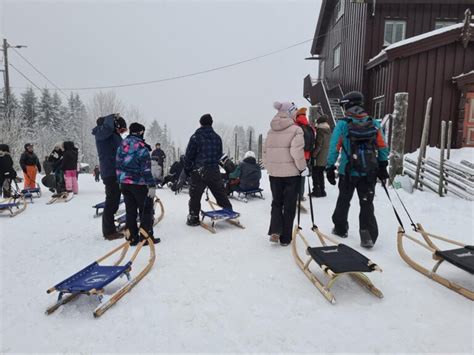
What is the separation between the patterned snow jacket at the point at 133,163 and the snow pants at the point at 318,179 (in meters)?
4.54

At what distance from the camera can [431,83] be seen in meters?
13.1

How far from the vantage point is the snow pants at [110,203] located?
547 centimetres

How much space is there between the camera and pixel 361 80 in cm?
1534

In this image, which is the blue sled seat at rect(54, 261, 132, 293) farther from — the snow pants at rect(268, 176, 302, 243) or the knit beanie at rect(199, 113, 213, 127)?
the knit beanie at rect(199, 113, 213, 127)

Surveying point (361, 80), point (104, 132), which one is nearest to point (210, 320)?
point (104, 132)

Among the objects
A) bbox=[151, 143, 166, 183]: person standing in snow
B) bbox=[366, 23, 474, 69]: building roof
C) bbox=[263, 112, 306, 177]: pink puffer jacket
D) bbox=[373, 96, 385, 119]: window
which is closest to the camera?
bbox=[263, 112, 306, 177]: pink puffer jacket

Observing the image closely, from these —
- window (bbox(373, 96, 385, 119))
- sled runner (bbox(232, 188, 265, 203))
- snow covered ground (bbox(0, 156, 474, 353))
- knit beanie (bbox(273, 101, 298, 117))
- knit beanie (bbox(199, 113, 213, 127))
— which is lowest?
snow covered ground (bbox(0, 156, 474, 353))

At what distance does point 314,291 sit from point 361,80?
14.0m

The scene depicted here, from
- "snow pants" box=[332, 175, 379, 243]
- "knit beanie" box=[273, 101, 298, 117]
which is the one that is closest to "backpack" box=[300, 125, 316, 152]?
"knit beanie" box=[273, 101, 298, 117]

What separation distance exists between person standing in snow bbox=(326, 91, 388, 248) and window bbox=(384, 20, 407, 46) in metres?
13.0

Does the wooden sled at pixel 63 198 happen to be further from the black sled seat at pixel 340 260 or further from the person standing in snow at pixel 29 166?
the black sled seat at pixel 340 260

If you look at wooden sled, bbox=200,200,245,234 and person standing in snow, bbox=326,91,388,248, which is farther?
wooden sled, bbox=200,200,245,234

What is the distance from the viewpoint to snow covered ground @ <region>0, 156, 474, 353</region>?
8.70ft

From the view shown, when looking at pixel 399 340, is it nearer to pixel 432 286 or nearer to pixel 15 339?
pixel 432 286
